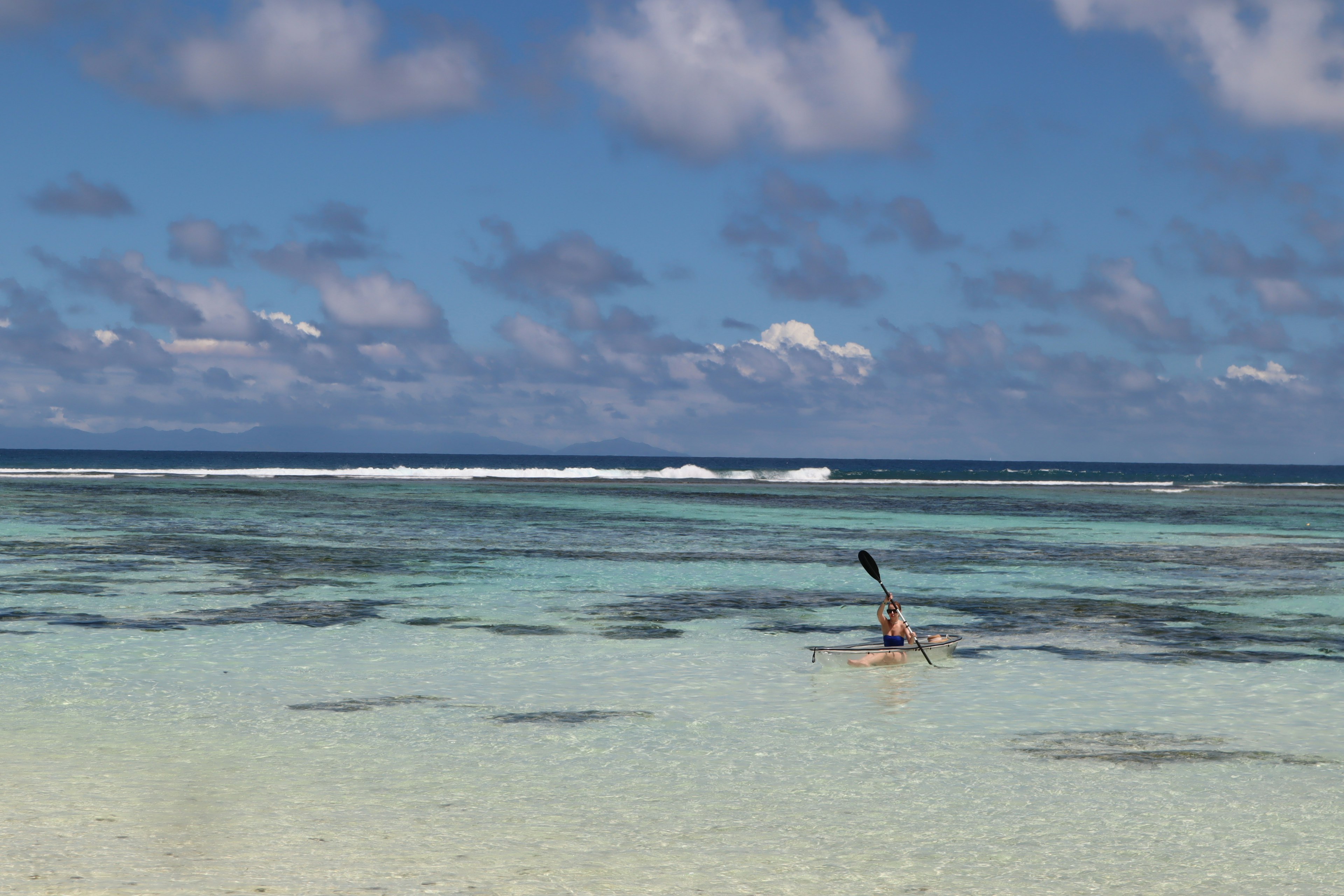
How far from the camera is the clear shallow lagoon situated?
30.9 feet

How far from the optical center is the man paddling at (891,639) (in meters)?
18.4

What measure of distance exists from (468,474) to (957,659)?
113823 mm

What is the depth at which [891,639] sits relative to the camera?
18.6 metres

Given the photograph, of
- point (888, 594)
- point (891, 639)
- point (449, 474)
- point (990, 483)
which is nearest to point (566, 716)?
point (888, 594)

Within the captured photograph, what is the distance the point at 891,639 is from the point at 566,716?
20.1ft

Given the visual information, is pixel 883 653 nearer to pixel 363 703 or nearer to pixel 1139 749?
pixel 1139 749

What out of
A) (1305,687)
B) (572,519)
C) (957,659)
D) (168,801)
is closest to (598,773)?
(168,801)

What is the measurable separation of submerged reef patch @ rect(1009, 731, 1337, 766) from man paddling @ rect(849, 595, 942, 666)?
4.39m

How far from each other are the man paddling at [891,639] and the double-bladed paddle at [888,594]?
3 centimetres

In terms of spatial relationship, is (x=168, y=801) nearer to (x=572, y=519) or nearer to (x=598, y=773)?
(x=598, y=773)

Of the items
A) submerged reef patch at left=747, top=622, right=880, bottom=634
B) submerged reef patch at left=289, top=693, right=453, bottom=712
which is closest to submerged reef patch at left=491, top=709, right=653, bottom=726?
submerged reef patch at left=289, top=693, right=453, bottom=712

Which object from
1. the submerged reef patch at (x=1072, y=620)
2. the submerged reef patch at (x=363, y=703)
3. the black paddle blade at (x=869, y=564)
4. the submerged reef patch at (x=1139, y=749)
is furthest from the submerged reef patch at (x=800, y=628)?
the submerged reef patch at (x=1139, y=749)

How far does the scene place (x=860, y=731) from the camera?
1416 centimetres

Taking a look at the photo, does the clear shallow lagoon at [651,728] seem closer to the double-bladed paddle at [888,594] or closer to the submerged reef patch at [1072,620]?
the submerged reef patch at [1072,620]
